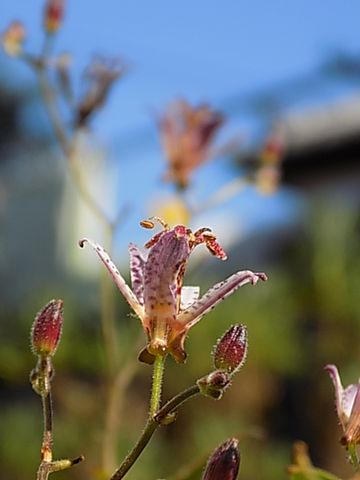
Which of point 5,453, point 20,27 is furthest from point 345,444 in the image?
point 5,453

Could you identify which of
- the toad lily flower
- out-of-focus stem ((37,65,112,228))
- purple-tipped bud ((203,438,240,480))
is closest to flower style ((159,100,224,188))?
out-of-focus stem ((37,65,112,228))

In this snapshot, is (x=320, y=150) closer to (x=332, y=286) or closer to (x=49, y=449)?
(x=332, y=286)

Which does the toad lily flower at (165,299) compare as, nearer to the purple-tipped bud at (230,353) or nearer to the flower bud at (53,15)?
the purple-tipped bud at (230,353)

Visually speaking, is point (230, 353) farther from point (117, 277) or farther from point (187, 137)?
point (187, 137)

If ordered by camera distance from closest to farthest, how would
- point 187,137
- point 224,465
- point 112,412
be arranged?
point 224,465
point 112,412
point 187,137

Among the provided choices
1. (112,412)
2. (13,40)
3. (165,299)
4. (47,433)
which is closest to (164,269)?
(165,299)

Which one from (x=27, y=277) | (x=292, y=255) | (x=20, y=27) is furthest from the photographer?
(x=27, y=277)
